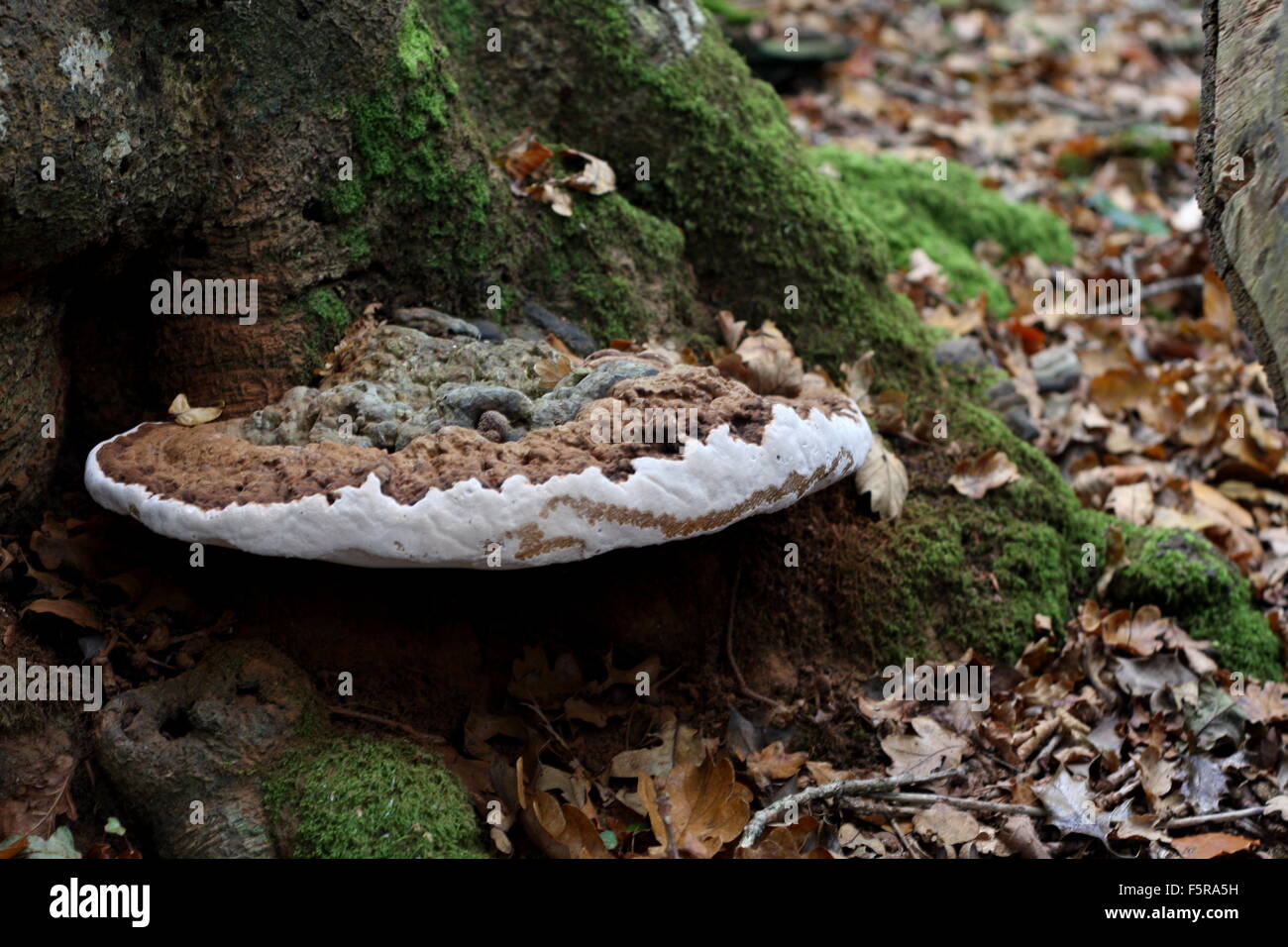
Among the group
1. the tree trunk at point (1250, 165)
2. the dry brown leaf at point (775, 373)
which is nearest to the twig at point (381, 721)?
the dry brown leaf at point (775, 373)

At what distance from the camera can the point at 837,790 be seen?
11.3ft

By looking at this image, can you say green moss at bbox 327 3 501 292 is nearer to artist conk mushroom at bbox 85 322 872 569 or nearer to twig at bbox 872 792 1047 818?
artist conk mushroom at bbox 85 322 872 569

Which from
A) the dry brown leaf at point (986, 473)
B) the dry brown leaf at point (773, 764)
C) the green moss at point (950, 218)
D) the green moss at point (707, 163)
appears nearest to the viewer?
the dry brown leaf at point (773, 764)

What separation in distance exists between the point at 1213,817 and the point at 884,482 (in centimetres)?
146

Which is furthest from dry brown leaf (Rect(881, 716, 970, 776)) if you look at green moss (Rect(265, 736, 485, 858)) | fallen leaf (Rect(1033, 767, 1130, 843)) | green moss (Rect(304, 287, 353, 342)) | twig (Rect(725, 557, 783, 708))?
green moss (Rect(304, 287, 353, 342))

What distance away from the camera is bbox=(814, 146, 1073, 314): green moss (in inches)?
252

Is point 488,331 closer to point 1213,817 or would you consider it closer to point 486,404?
point 486,404

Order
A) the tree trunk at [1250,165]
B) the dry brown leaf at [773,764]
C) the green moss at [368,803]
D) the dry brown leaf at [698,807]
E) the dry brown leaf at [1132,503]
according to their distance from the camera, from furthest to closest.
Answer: the dry brown leaf at [1132,503] < the dry brown leaf at [773,764] < the dry brown leaf at [698,807] < the green moss at [368,803] < the tree trunk at [1250,165]

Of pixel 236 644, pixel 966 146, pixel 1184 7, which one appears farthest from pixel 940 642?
pixel 1184 7

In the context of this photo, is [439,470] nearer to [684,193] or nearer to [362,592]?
[362,592]

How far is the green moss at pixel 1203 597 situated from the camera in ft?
13.9

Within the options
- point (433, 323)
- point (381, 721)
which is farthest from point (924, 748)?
point (433, 323)

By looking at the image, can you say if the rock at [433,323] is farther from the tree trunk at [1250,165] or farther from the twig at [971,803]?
the tree trunk at [1250,165]

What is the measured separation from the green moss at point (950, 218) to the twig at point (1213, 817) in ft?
10.7
